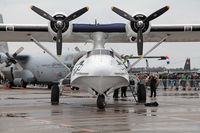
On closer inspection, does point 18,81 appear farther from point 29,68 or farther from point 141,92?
point 141,92

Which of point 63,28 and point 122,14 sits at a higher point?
point 122,14

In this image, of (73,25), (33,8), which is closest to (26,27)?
(33,8)

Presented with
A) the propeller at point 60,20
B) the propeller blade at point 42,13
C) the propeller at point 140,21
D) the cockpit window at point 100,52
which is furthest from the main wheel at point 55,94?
the propeller at point 140,21

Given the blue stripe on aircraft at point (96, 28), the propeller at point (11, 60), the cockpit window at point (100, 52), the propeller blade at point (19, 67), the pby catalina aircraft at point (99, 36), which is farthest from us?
the propeller at point (11, 60)

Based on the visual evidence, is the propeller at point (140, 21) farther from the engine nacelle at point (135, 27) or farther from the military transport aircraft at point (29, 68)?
the military transport aircraft at point (29, 68)

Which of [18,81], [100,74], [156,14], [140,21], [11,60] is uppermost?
[156,14]

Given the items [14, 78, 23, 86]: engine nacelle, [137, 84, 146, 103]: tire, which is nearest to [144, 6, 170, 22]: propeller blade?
[137, 84, 146, 103]: tire

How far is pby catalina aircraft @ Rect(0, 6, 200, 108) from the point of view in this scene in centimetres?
1172

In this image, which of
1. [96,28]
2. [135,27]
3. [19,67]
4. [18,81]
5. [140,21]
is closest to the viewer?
[140,21]

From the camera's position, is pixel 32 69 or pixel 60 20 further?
pixel 32 69

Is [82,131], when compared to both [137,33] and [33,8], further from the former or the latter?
[33,8]

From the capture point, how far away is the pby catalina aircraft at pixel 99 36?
11719 mm

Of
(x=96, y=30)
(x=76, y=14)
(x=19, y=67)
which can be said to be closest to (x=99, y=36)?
(x=96, y=30)

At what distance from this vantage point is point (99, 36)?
14781 mm
